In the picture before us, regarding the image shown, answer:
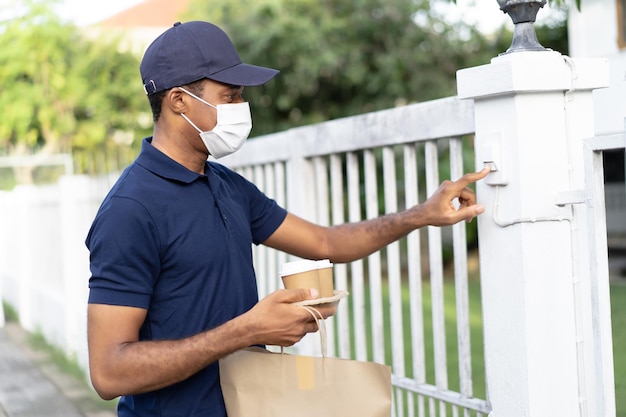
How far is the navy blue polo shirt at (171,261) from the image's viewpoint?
2.36 m

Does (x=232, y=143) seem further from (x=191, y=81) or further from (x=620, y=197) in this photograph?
(x=620, y=197)

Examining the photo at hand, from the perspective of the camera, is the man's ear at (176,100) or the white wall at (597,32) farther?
the white wall at (597,32)

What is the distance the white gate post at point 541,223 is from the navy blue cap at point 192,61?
0.65 meters

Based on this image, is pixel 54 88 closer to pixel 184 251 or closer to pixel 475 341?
pixel 475 341

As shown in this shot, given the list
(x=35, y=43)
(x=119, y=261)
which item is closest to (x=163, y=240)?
(x=119, y=261)

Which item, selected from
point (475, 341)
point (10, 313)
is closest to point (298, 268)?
point (475, 341)

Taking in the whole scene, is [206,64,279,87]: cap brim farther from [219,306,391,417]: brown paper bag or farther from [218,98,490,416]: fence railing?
[219,306,391,417]: brown paper bag

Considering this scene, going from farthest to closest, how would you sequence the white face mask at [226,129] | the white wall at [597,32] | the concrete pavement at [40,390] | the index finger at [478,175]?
1. the white wall at [597,32]
2. the concrete pavement at [40,390]
3. the white face mask at [226,129]
4. the index finger at [478,175]

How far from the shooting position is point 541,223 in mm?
2436

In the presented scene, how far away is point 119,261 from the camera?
7.68 ft

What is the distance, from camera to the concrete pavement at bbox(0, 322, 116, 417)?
6000mm

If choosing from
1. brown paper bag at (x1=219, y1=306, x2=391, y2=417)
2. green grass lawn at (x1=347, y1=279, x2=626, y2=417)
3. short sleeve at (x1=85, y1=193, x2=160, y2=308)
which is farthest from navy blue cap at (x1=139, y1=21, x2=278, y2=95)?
green grass lawn at (x1=347, y1=279, x2=626, y2=417)

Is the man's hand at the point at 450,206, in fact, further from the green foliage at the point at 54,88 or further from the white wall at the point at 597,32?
the green foliage at the point at 54,88

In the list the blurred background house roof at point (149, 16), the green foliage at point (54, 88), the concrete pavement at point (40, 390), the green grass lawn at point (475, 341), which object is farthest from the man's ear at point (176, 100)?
the blurred background house roof at point (149, 16)
